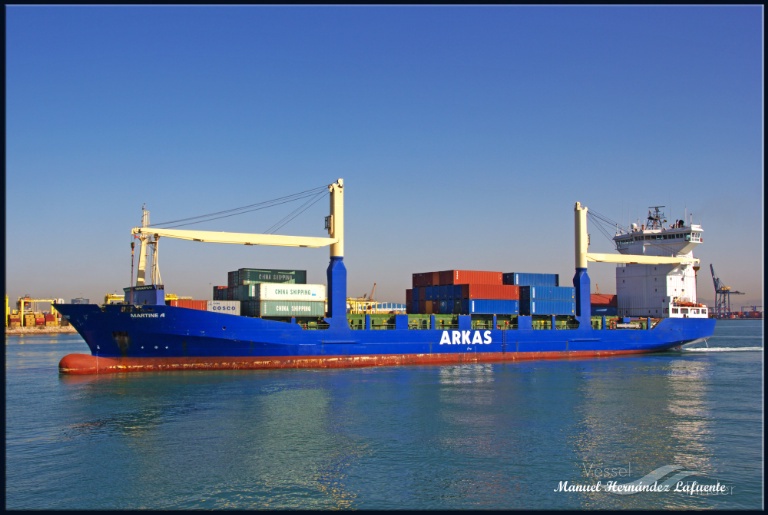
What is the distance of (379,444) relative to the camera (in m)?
19.3

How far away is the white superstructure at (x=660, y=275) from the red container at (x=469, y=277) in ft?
56.6

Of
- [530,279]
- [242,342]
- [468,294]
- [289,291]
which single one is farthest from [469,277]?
[242,342]

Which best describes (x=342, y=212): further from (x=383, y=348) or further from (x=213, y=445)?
(x=213, y=445)

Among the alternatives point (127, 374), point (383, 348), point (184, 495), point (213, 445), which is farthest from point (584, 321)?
point (184, 495)

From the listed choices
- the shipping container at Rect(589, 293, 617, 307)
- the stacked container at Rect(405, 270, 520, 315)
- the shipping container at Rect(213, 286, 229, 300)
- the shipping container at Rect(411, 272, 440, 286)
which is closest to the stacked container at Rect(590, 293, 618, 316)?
the shipping container at Rect(589, 293, 617, 307)

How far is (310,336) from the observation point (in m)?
38.1

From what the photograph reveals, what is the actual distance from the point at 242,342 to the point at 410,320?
12299mm

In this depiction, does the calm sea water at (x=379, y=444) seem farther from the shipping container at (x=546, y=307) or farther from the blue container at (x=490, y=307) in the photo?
the shipping container at (x=546, y=307)

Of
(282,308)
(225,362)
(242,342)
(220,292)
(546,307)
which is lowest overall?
(225,362)

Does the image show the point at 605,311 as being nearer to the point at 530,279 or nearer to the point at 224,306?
the point at 530,279

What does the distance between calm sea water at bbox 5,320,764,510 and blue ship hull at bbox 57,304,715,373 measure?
2590 millimetres

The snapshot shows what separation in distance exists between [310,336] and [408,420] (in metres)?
16.4

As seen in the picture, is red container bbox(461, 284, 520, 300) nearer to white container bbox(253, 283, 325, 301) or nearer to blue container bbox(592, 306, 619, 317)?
white container bbox(253, 283, 325, 301)

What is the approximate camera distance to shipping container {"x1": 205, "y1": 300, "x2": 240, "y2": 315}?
36812 millimetres
